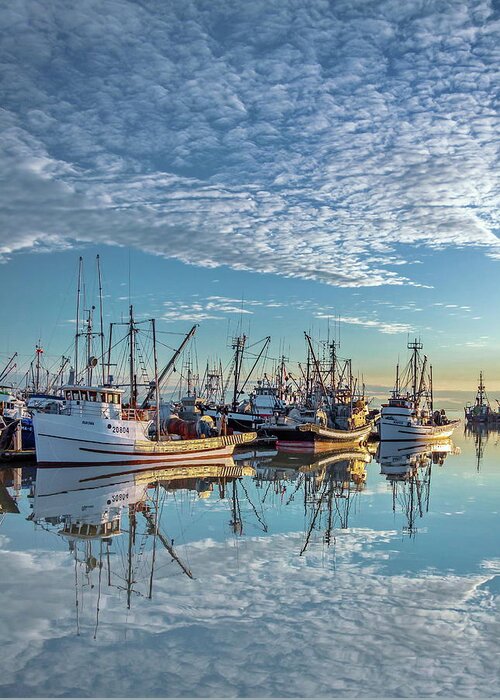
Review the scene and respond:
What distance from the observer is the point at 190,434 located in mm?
53094

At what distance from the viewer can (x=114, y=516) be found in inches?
860

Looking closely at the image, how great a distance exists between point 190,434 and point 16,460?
1640 cm

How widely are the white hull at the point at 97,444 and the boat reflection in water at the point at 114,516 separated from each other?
111cm

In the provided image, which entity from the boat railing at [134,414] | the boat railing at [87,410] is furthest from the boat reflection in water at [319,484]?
the boat railing at [87,410]

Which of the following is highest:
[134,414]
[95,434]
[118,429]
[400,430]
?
[134,414]

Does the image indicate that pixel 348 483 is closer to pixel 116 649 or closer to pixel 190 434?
pixel 190 434

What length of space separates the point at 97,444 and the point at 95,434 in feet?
1.97

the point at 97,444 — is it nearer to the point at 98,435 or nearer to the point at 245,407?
the point at 98,435

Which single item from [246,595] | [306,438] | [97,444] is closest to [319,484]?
[97,444]

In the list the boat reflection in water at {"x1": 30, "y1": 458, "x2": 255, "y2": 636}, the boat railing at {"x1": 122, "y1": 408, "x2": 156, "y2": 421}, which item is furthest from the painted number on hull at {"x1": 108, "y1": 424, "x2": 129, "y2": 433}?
the boat reflection in water at {"x1": 30, "y1": 458, "x2": 255, "y2": 636}

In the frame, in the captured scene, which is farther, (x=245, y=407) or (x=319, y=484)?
(x=245, y=407)

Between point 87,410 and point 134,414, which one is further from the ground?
point 87,410

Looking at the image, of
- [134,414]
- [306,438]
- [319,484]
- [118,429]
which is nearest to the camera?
[319,484]

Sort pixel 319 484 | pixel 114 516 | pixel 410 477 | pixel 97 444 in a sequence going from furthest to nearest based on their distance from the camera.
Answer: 1. pixel 97 444
2. pixel 410 477
3. pixel 319 484
4. pixel 114 516
